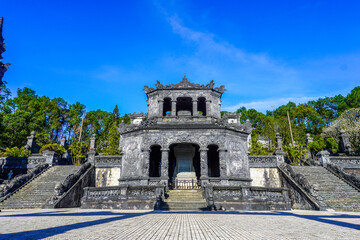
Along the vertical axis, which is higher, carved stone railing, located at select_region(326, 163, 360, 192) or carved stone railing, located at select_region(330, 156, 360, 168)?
carved stone railing, located at select_region(330, 156, 360, 168)

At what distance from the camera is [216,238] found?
391 cm

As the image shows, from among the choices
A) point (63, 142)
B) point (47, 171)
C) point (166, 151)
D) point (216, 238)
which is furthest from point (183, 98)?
point (63, 142)

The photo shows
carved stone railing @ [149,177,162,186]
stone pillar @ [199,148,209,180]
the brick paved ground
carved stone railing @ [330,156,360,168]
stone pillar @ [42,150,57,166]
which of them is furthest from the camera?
stone pillar @ [42,150,57,166]

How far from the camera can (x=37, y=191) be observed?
1522 centimetres

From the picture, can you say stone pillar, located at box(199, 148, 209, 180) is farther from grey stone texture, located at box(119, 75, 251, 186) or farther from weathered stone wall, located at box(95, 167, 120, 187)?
weathered stone wall, located at box(95, 167, 120, 187)

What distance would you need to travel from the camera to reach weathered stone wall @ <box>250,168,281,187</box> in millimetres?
19453

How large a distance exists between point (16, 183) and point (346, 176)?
87.1 feet

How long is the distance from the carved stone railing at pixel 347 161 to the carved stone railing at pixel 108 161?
21.4m

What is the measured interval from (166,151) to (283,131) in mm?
29555

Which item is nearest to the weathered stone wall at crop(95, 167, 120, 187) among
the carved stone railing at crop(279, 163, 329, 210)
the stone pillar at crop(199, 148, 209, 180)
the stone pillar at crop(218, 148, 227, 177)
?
the stone pillar at crop(199, 148, 209, 180)

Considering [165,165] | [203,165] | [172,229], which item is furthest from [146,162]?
[172,229]

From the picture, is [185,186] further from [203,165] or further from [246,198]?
[246,198]

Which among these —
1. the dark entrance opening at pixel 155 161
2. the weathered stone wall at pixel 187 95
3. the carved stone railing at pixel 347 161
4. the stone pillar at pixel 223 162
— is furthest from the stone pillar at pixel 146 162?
the carved stone railing at pixel 347 161

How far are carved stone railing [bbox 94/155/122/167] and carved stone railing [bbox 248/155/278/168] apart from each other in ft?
43.9
